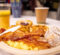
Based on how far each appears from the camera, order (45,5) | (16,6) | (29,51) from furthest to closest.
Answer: (45,5) → (16,6) → (29,51)

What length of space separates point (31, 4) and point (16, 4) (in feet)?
1.09

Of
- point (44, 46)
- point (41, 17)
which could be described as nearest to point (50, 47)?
point (44, 46)

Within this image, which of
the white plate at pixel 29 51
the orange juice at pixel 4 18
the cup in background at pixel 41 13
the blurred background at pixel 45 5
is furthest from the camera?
the blurred background at pixel 45 5

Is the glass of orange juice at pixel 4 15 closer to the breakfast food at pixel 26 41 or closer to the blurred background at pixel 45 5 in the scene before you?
the breakfast food at pixel 26 41

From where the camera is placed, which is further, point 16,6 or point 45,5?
point 45,5

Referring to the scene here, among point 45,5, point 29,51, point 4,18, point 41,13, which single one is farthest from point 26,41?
point 45,5

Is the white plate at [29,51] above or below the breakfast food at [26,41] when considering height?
below

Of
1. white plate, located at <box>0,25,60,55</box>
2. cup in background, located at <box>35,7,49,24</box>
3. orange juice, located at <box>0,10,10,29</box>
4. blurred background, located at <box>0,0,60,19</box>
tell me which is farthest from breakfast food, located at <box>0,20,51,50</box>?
blurred background, located at <box>0,0,60,19</box>

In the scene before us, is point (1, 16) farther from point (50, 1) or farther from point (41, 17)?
point (50, 1)

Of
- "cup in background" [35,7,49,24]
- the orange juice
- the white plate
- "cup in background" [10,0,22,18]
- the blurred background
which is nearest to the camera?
the white plate

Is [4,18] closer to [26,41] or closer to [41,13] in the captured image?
[41,13]

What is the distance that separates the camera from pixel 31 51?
38 centimetres

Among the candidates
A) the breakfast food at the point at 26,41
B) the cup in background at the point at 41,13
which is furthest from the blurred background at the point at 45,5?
the breakfast food at the point at 26,41

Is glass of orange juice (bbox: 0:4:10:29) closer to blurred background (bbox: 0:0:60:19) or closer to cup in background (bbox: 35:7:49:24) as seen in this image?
cup in background (bbox: 35:7:49:24)
